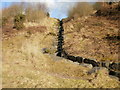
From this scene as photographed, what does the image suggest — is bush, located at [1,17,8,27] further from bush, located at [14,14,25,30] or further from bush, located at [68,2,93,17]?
bush, located at [68,2,93,17]

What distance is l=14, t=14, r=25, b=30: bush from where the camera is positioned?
23.2 meters

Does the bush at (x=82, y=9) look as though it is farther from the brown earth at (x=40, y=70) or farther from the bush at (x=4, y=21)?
the brown earth at (x=40, y=70)

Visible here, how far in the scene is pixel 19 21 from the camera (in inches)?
943

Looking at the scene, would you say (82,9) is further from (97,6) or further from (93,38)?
(93,38)

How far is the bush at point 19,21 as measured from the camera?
2319cm

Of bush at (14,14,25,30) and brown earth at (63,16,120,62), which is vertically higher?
bush at (14,14,25,30)

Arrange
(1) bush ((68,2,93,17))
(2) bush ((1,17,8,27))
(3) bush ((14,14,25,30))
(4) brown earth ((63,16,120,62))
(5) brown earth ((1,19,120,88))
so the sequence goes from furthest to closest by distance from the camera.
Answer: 1. (1) bush ((68,2,93,17))
2. (2) bush ((1,17,8,27))
3. (3) bush ((14,14,25,30))
4. (4) brown earth ((63,16,120,62))
5. (5) brown earth ((1,19,120,88))

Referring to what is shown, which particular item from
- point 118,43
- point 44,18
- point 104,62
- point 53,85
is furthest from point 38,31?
point 53,85

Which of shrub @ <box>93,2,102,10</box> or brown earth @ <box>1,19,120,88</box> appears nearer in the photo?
brown earth @ <box>1,19,120,88</box>

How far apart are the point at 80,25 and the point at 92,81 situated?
1314cm

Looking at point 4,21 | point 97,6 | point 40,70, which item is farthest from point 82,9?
point 40,70

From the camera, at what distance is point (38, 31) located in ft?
75.5

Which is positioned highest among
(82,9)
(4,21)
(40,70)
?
(82,9)

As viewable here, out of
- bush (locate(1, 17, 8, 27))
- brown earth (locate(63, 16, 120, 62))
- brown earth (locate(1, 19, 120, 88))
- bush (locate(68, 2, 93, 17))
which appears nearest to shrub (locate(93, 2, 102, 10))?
bush (locate(68, 2, 93, 17))
